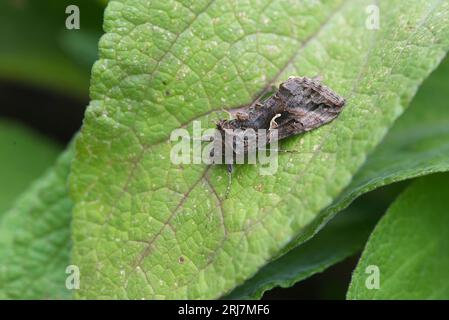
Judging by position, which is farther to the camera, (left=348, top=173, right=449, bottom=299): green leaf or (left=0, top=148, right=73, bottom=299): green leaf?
(left=0, top=148, right=73, bottom=299): green leaf

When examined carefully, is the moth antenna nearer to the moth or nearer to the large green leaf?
the moth

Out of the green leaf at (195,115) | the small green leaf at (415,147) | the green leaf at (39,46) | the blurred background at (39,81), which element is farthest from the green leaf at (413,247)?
the green leaf at (39,46)

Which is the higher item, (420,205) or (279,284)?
(420,205)

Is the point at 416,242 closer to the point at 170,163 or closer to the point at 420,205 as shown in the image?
the point at 420,205

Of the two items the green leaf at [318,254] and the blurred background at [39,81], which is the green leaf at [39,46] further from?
the green leaf at [318,254]

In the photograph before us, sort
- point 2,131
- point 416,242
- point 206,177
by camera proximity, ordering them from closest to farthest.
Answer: point 206,177 → point 416,242 → point 2,131

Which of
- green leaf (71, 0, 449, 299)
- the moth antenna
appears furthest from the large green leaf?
the moth antenna

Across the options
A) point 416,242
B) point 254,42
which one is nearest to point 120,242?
point 254,42

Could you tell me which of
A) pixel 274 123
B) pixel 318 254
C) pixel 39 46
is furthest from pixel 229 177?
pixel 39 46
